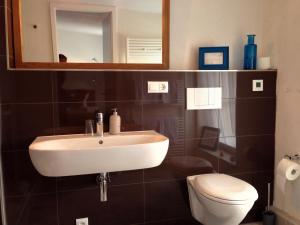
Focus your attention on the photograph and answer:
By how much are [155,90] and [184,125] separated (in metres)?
0.34

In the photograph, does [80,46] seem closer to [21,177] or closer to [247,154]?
[21,177]

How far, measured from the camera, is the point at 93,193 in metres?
1.79

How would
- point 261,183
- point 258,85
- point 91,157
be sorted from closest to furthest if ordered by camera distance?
point 91,157 → point 258,85 → point 261,183

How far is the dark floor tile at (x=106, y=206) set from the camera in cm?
176

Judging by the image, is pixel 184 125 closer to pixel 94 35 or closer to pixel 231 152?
pixel 231 152

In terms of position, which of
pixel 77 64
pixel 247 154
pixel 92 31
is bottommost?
pixel 247 154

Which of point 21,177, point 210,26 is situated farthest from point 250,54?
point 21,177

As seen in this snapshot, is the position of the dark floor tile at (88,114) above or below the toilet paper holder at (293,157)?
above

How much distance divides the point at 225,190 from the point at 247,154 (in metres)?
0.61

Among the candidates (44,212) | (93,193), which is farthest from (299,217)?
(44,212)

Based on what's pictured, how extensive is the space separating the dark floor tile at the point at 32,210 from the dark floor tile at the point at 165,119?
0.80m

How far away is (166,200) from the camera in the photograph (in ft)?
6.36

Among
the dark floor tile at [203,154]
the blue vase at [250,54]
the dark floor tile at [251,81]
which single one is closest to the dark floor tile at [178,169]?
the dark floor tile at [203,154]

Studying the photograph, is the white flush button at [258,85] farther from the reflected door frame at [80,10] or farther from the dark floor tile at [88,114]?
the reflected door frame at [80,10]
